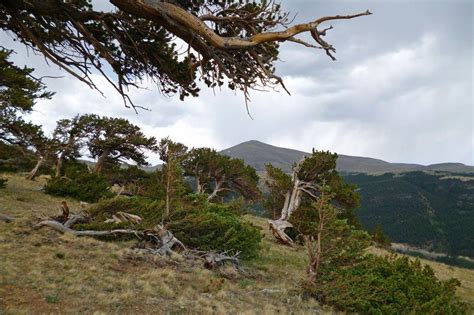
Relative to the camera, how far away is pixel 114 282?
8.32 m

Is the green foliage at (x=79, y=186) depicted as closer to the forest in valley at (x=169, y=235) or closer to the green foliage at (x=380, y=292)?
the forest in valley at (x=169, y=235)

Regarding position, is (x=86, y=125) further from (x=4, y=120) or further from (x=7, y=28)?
(x=7, y=28)

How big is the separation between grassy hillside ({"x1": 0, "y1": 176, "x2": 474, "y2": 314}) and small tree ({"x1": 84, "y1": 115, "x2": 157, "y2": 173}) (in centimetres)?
1547

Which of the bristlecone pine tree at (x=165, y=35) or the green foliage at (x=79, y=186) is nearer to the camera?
the bristlecone pine tree at (x=165, y=35)

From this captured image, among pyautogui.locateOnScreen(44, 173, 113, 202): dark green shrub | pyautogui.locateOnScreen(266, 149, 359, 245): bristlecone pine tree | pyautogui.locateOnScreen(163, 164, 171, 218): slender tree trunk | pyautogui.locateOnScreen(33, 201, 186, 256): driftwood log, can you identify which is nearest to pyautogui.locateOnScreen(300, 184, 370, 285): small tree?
pyautogui.locateOnScreen(33, 201, 186, 256): driftwood log

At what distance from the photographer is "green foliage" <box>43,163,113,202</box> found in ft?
70.4

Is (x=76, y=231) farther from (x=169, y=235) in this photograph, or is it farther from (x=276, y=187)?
(x=276, y=187)

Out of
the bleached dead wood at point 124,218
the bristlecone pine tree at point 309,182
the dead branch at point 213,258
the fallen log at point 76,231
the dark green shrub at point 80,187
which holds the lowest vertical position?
the dead branch at point 213,258

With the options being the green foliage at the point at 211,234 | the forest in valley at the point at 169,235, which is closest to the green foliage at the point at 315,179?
the forest in valley at the point at 169,235

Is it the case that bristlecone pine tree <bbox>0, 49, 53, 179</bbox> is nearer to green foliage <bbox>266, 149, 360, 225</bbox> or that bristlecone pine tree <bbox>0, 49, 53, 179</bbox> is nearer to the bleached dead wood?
the bleached dead wood

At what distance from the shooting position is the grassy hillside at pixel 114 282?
6.92 metres

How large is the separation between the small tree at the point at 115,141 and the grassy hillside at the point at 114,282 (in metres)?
15.5

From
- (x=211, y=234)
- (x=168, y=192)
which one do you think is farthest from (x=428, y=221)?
(x=168, y=192)

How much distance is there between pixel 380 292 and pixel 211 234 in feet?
19.6
